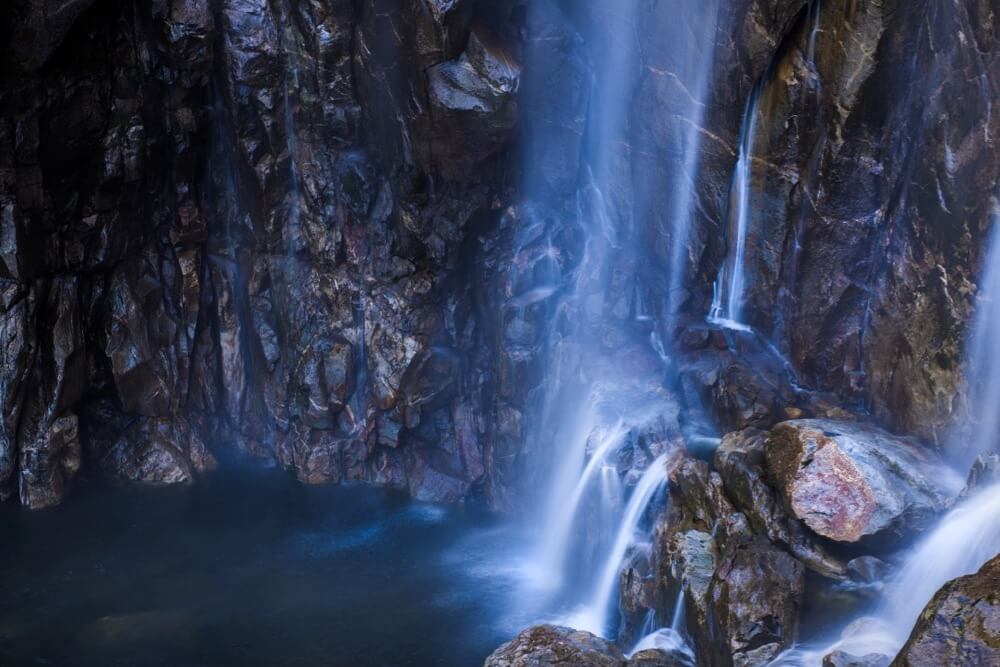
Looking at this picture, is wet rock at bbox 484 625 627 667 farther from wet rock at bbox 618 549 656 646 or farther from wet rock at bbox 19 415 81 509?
wet rock at bbox 19 415 81 509

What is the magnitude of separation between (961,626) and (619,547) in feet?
30.3

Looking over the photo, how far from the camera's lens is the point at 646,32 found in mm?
20406

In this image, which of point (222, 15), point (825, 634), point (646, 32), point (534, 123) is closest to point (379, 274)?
point (534, 123)

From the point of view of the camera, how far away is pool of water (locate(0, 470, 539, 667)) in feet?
56.1

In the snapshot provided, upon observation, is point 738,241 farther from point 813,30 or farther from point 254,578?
point 254,578

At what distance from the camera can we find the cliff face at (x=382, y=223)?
17281 mm

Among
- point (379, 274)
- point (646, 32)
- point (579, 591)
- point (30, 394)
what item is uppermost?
point (646, 32)

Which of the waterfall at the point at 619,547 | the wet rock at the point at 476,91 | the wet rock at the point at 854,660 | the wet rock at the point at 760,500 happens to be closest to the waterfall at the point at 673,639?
the wet rock at the point at 760,500

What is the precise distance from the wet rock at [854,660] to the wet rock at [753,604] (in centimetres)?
117

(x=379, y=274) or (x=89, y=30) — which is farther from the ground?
(x=89, y=30)

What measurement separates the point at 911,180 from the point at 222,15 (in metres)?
17.1

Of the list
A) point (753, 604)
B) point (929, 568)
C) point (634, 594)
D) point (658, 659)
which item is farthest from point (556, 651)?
point (929, 568)

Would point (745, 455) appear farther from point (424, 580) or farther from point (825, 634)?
point (424, 580)

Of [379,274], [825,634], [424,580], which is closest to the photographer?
[825,634]
